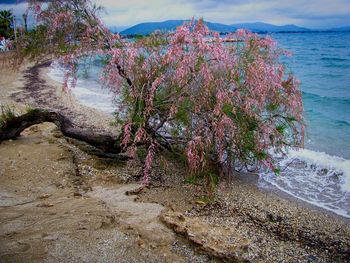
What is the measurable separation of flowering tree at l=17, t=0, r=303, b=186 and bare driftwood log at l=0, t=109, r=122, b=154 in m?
0.99

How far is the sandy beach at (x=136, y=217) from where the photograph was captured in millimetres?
5219

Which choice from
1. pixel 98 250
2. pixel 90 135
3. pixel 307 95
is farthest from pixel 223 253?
pixel 307 95

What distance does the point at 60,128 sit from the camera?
931cm

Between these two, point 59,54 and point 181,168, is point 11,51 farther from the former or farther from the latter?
point 181,168

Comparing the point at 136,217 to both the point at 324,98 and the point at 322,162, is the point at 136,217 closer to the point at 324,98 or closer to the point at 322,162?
the point at 322,162

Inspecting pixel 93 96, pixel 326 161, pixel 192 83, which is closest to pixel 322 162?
pixel 326 161

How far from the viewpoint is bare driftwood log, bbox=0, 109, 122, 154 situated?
879cm

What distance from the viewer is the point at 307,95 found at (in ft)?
78.9

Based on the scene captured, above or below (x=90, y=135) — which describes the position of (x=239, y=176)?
below

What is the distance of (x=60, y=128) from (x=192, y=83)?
4.04 meters

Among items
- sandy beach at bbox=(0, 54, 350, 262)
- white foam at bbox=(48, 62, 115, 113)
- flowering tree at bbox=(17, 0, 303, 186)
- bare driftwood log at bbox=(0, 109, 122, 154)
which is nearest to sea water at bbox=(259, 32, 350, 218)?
sandy beach at bbox=(0, 54, 350, 262)

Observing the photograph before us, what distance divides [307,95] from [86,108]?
1509cm

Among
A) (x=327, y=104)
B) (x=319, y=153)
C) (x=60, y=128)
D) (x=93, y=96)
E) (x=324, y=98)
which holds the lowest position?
(x=327, y=104)

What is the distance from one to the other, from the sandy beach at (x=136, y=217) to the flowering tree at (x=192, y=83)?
733 mm
